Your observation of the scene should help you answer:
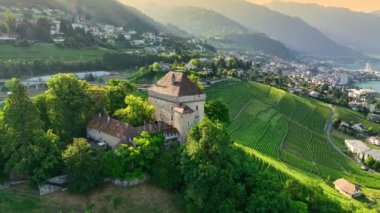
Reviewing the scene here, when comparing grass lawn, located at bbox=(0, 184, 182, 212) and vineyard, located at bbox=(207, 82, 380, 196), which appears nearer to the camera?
grass lawn, located at bbox=(0, 184, 182, 212)

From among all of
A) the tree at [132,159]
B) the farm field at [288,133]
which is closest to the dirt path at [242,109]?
the farm field at [288,133]

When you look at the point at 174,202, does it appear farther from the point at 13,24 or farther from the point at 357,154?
the point at 13,24

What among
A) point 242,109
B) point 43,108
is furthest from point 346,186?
point 43,108

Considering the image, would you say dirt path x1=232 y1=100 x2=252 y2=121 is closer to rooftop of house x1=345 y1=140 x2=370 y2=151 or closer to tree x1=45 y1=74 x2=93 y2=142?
rooftop of house x1=345 y1=140 x2=370 y2=151

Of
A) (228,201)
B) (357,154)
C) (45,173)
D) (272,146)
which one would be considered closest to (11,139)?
(45,173)

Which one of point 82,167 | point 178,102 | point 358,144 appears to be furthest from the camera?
point 358,144

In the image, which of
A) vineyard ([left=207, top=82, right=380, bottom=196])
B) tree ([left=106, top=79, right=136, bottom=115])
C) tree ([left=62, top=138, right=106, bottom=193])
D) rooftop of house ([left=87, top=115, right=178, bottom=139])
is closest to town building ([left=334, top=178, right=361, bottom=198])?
vineyard ([left=207, top=82, right=380, bottom=196])

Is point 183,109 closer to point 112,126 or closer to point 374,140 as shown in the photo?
point 112,126
